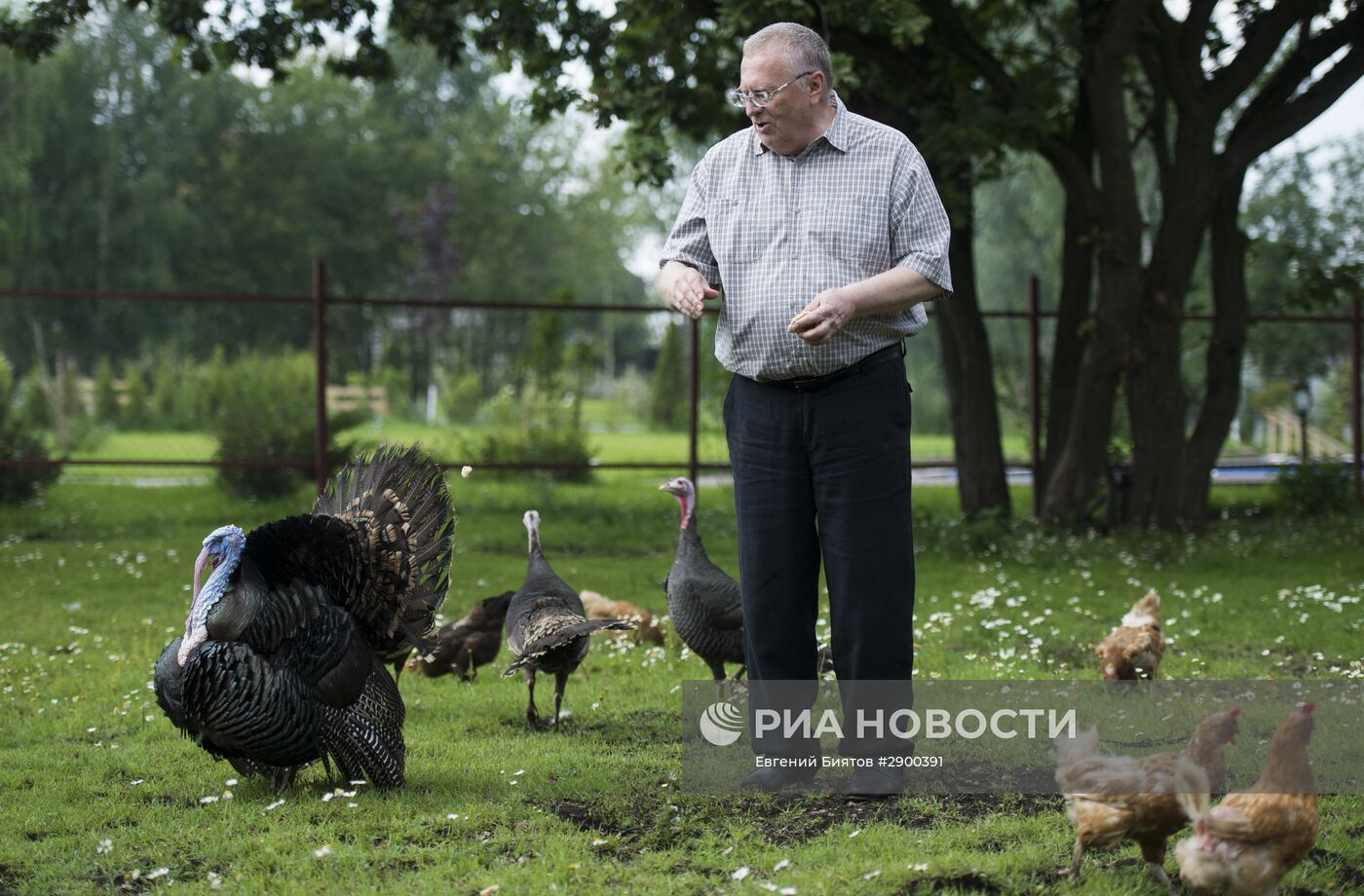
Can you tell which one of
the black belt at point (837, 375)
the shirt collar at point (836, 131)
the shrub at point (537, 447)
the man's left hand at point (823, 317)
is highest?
the shirt collar at point (836, 131)

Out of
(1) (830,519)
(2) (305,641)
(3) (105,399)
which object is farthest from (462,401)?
(1) (830,519)

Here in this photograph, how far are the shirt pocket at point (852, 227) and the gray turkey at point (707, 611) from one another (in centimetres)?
241

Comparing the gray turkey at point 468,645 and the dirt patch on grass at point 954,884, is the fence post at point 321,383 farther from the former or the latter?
the dirt patch on grass at point 954,884

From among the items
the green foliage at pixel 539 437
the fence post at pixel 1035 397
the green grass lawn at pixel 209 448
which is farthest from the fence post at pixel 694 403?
the fence post at pixel 1035 397

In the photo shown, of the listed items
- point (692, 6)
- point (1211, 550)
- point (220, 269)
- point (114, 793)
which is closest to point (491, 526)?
point (692, 6)

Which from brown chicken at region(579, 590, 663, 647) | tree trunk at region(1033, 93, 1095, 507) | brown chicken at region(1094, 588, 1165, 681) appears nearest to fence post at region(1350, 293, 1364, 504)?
tree trunk at region(1033, 93, 1095, 507)

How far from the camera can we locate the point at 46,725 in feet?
18.9

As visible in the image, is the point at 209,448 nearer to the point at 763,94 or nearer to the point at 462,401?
the point at 462,401

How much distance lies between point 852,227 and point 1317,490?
38.3ft

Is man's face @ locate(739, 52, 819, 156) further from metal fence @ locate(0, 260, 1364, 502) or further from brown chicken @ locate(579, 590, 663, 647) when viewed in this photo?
metal fence @ locate(0, 260, 1364, 502)

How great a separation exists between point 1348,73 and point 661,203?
1637 inches

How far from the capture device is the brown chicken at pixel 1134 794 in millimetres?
3469

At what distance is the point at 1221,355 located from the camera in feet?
42.3

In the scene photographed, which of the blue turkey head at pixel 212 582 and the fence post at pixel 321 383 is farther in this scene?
the fence post at pixel 321 383
